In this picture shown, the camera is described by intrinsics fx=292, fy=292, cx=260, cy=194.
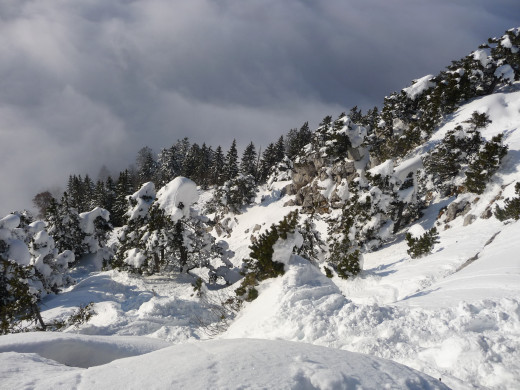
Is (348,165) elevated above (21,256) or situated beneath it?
elevated above

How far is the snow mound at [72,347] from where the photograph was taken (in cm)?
528

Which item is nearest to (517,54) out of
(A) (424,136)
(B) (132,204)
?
(A) (424,136)

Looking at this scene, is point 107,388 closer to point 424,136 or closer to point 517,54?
point 424,136

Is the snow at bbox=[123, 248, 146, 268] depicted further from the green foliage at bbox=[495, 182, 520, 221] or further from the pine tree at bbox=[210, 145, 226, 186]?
the pine tree at bbox=[210, 145, 226, 186]

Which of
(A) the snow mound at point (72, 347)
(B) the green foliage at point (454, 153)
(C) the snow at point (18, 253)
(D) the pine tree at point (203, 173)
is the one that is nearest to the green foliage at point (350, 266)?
(A) the snow mound at point (72, 347)

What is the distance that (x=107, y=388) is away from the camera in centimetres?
329

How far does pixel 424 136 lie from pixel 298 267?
34.6 m

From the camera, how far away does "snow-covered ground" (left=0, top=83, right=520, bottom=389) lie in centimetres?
366

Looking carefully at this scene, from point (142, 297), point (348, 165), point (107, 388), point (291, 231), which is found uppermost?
point (348, 165)

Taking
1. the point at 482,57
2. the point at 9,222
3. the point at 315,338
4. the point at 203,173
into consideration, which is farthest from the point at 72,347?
the point at 203,173

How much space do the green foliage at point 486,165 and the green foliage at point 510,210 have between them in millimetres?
4982

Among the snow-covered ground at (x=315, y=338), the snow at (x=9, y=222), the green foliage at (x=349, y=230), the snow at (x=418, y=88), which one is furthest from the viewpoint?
the snow at (x=418, y=88)

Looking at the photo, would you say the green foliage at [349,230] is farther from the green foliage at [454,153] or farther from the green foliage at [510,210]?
the green foliage at [510,210]

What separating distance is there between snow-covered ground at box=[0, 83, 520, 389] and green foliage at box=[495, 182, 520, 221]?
54.6 inches
